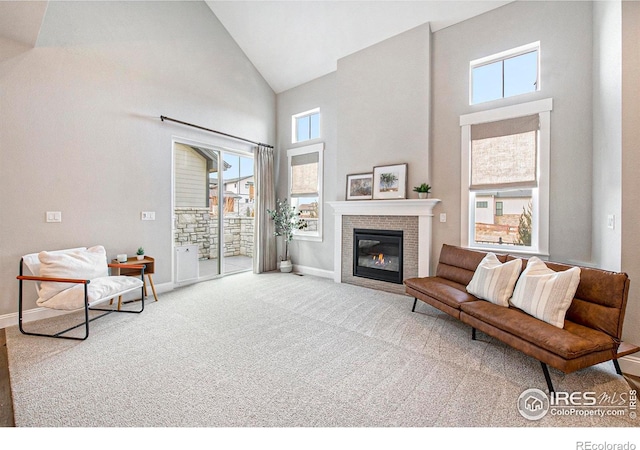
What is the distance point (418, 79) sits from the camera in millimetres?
4129

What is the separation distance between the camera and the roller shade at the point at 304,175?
219 inches

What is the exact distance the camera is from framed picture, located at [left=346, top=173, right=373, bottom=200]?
464 centimetres

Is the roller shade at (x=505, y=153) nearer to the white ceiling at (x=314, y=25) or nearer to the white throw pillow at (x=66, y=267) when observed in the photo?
the white ceiling at (x=314, y=25)

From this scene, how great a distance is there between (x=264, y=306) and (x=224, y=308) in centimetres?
51

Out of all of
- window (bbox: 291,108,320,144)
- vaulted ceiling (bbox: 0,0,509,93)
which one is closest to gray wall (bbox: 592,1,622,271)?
vaulted ceiling (bbox: 0,0,509,93)

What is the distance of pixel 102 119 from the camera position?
3.61 meters

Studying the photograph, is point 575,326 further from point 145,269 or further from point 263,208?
point 263,208

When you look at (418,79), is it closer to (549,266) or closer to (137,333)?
(549,266)

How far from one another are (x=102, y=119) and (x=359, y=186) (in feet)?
12.3

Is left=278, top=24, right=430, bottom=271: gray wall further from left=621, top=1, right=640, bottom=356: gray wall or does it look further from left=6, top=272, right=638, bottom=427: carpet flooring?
left=6, top=272, right=638, bottom=427: carpet flooring

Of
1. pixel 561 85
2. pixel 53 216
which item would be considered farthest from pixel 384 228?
pixel 53 216

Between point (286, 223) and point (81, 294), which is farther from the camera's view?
point (286, 223)

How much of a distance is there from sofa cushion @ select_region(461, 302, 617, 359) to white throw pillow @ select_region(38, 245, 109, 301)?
402 cm
